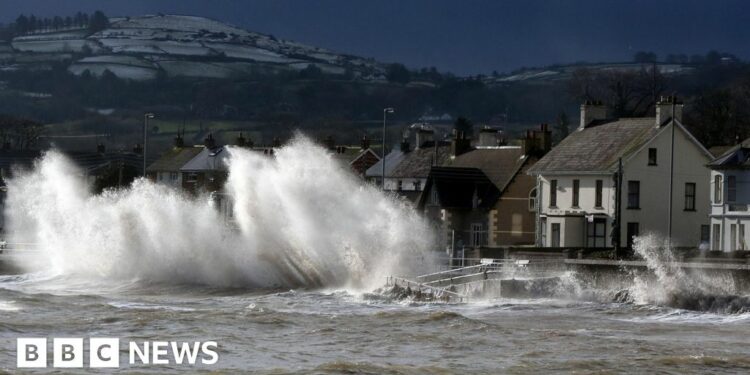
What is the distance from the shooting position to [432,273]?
2137 inches

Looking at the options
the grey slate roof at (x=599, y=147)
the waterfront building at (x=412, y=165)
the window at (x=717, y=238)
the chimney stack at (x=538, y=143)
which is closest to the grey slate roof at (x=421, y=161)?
the waterfront building at (x=412, y=165)

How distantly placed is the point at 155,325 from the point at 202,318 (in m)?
2.91

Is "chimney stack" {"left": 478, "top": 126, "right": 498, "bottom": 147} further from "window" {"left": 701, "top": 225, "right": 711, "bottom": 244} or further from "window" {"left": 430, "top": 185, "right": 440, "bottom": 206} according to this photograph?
"window" {"left": 701, "top": 225, "right": 711, "bottom": 244}

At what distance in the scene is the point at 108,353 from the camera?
1315 inches

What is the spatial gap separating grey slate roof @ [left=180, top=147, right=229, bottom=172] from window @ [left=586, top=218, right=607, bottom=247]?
39.4 m

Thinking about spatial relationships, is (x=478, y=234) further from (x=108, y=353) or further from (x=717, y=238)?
(x=108, y=353)

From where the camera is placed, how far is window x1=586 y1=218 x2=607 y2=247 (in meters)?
68.9

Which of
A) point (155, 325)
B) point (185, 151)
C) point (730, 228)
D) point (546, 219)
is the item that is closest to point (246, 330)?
point (155, 325)

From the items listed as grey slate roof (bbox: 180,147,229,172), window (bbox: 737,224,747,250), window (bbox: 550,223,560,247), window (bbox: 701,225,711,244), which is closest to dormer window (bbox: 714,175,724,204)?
window (bbox: 737,224,747,250)

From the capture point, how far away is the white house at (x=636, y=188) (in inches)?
2709

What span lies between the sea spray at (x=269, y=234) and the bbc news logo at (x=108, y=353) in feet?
62.6

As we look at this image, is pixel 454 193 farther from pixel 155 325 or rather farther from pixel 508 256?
pixel 155 325

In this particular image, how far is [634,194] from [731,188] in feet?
19.8

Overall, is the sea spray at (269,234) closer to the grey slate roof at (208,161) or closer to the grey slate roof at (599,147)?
the grey slate roof at (599,147)
